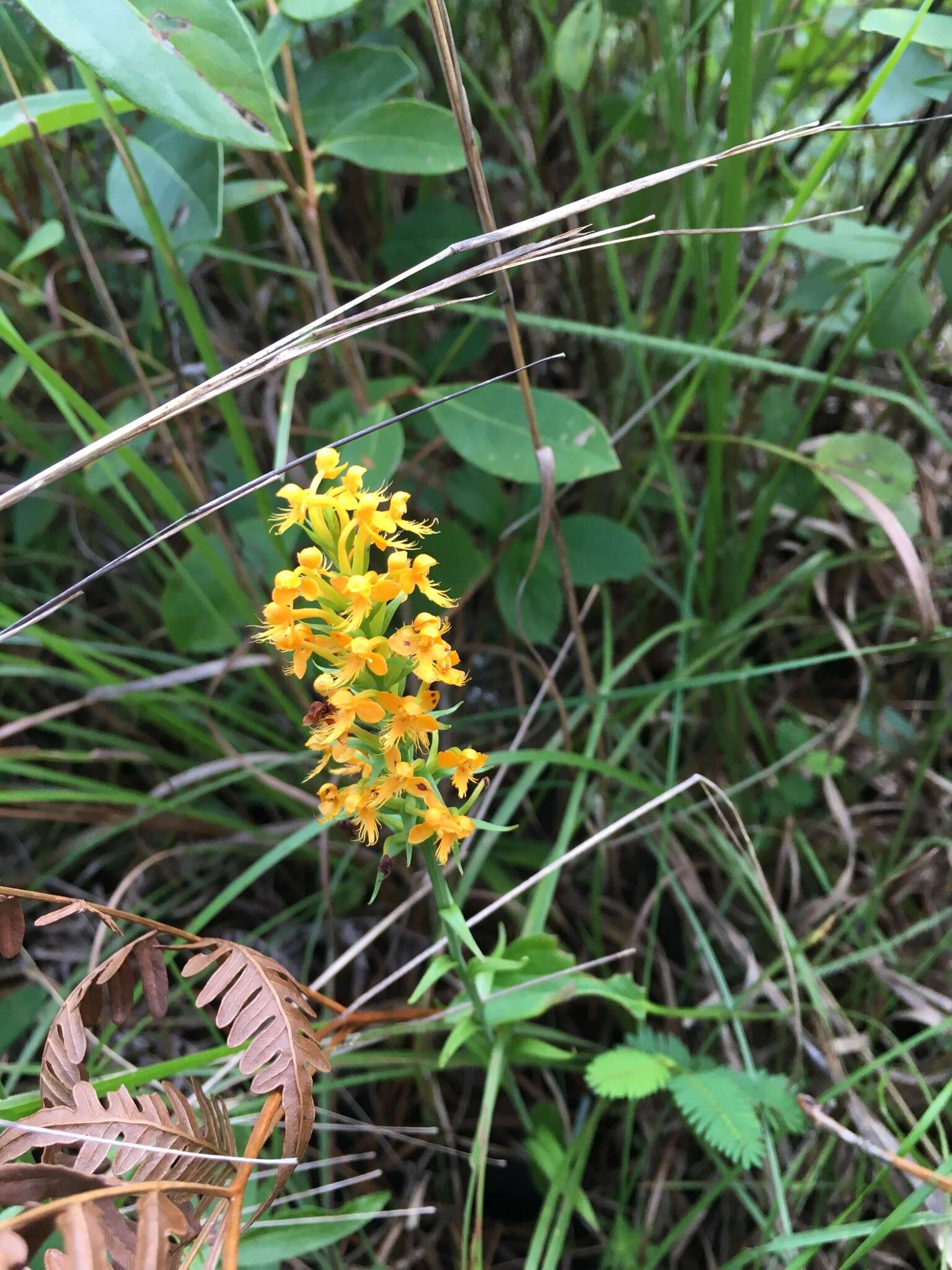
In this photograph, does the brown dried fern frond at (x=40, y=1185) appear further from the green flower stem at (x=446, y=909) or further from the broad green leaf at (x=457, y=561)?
the broad green leaf at (x=457, y=561)

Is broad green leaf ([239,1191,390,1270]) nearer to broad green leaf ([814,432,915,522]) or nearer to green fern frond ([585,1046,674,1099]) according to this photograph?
green fern frond ([585,1046,674,1099])

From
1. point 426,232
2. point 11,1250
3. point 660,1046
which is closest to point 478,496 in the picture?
point 426,232

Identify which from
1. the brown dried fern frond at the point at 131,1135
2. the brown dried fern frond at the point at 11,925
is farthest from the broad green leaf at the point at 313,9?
the brown dried fern frond at the point at 131,1135

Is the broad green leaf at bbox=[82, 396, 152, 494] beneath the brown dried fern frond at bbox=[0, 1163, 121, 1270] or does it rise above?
above

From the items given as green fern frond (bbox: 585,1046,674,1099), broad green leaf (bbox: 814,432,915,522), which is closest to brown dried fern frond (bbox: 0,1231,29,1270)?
green fern frond (bbox: 585,1046,674,1099)

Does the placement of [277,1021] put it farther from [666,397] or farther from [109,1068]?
[666,397]

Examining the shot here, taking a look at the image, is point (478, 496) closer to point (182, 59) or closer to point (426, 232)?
point (426, 232)

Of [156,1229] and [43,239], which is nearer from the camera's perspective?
[156,1229]
